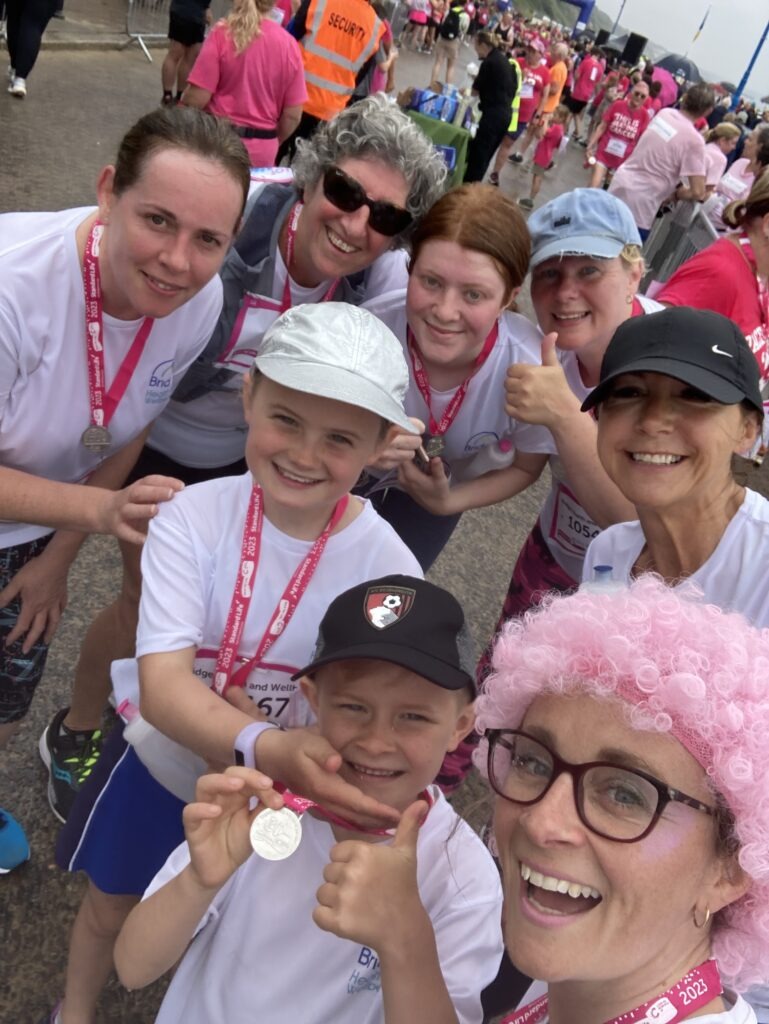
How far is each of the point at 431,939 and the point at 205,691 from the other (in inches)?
24.6

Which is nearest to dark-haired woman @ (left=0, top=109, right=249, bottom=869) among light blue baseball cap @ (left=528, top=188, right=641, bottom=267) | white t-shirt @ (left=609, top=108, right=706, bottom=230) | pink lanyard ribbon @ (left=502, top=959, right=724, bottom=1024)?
light blue baseball cap @ (left=528, top=188, right=641, bottom=267)

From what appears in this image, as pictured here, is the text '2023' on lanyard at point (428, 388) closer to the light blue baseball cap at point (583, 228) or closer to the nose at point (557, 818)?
the light blue baseball cap at point (583, 228)

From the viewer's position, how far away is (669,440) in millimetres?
1762

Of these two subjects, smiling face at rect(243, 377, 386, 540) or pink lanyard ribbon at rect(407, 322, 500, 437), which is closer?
smiling face at rect(243, 377, 386, 540)

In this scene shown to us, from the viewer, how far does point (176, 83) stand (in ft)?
30.6

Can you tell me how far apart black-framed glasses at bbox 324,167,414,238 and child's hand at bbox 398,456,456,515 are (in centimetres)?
71

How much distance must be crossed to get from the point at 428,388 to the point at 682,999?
1.75 meters

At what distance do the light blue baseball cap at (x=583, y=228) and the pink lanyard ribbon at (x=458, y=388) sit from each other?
0.94ft

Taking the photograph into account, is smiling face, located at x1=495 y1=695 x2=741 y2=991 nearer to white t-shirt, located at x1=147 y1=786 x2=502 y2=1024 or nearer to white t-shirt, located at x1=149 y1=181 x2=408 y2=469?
white t-shirt, located at x1=147 y1=786 x2=502 y2=1024

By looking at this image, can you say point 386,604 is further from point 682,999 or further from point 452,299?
point 452,299

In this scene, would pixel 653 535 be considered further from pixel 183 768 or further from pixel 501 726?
pixel 183 768

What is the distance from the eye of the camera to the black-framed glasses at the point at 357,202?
2.43 meters

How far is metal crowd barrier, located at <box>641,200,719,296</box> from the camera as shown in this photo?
789 centimetres

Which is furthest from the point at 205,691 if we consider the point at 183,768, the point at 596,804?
the point at 596,804
